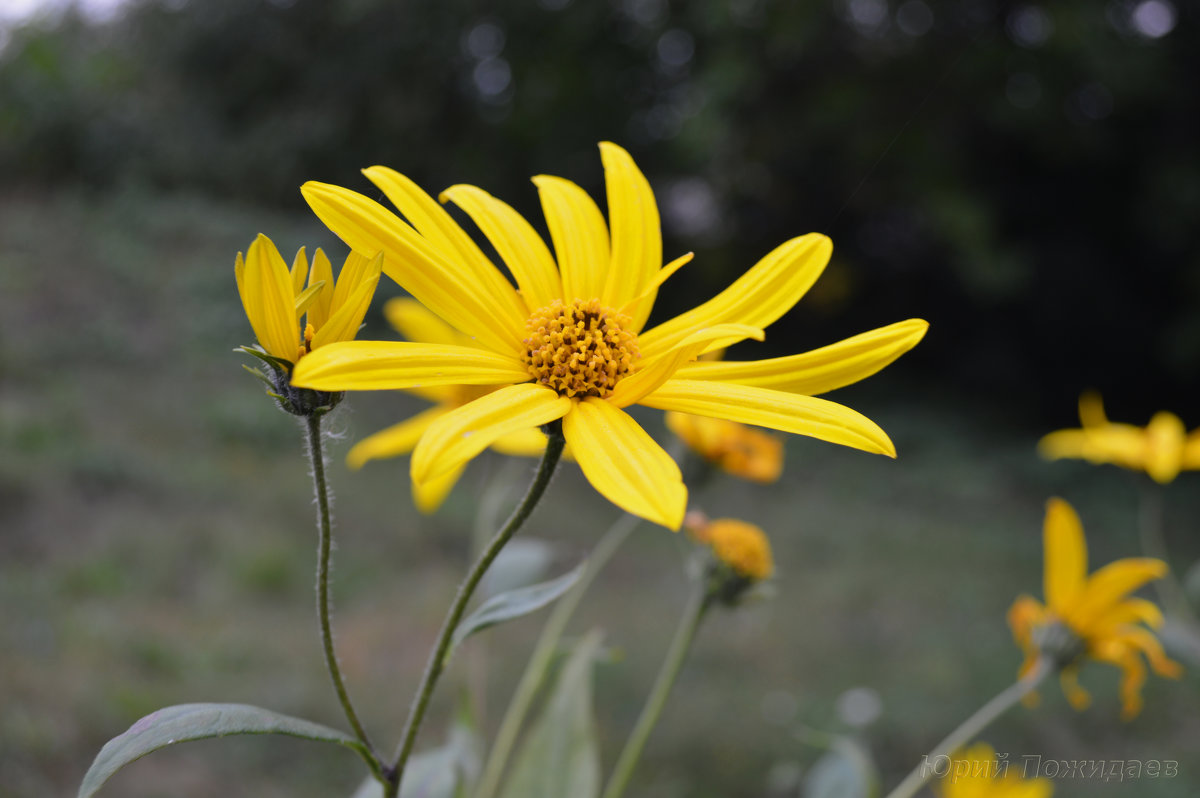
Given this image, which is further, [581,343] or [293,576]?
[293,576]

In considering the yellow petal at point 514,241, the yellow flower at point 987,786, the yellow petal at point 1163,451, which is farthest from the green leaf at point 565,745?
the yellow petal at point 1163,451

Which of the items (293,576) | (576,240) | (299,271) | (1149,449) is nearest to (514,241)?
(576,240)

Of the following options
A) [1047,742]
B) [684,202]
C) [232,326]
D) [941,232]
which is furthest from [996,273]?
[232,326]

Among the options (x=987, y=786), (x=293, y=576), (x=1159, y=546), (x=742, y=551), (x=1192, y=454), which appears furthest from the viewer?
(x=1159, y=546)

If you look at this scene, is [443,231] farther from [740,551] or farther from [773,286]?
[740,551]

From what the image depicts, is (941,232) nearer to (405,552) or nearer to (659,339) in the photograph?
(405,552)

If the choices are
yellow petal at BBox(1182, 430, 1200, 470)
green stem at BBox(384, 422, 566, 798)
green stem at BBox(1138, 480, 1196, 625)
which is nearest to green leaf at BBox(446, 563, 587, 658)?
green stem at BBox(384, 422, 566, 798)

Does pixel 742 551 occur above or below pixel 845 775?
above
